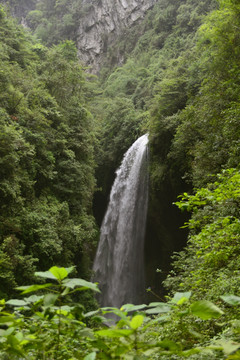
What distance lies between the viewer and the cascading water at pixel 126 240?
1246cm

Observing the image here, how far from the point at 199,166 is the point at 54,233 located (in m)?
5.01

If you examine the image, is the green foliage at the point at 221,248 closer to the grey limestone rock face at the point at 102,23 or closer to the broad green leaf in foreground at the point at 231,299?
the broad green leaf in foreground at the point at 231,299

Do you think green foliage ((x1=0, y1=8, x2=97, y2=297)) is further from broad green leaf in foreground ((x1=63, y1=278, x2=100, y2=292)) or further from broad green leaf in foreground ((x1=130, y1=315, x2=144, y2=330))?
broad green leaf in foreground ((x1=130, y1=315, x2=144, y2=330))

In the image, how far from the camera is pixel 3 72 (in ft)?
30.0

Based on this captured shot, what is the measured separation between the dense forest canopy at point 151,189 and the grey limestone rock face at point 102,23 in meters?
17.3

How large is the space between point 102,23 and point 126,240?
32150 millimetres

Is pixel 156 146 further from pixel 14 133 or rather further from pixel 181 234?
pixel 14 133

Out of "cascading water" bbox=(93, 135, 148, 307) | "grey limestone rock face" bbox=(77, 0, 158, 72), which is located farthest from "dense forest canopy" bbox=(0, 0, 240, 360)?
"grey limestone rock face" bbox=(77, 0, 158, 72)

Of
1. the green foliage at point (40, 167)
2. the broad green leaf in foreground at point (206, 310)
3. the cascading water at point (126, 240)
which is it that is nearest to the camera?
Result: the broad green leaf in foreground at point (206, 310)

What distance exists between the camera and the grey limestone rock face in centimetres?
3169

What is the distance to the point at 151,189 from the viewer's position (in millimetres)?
12328

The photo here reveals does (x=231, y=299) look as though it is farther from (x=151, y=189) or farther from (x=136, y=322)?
(x=151, y=189)

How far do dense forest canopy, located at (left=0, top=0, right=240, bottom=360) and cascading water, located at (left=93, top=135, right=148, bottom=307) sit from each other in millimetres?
797

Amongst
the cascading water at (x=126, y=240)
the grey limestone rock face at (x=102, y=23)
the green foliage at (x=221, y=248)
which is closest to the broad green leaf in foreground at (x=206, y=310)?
the green foliage at (x=221, y=248)
